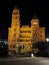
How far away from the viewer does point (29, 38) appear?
258ft

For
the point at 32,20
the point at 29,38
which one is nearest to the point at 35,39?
the point at 29,38

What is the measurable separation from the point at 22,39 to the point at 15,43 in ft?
11.7

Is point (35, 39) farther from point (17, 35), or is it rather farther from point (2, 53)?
point (2, 53)

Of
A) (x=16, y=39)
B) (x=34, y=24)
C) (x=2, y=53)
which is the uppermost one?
(x=34, y=24)

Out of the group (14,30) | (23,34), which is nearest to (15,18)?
(14,30)

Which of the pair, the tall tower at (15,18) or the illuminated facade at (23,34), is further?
the tall tower at (15,18)

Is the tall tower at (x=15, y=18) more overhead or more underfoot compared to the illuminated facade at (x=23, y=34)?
more overhead

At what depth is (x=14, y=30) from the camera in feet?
256

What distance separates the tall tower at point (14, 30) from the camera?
76.2 m

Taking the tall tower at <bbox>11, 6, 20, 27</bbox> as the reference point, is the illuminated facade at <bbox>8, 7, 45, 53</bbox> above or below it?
below

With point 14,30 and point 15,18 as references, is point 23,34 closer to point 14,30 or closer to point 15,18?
point 14,30

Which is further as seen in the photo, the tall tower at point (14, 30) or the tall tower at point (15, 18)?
the tall tower at point (15, 18)

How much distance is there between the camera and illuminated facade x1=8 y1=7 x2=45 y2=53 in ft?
250

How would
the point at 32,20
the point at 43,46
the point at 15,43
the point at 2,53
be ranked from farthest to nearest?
the point at 32,20, the point at 15,43, the point at 43,46, the point at 2,53
